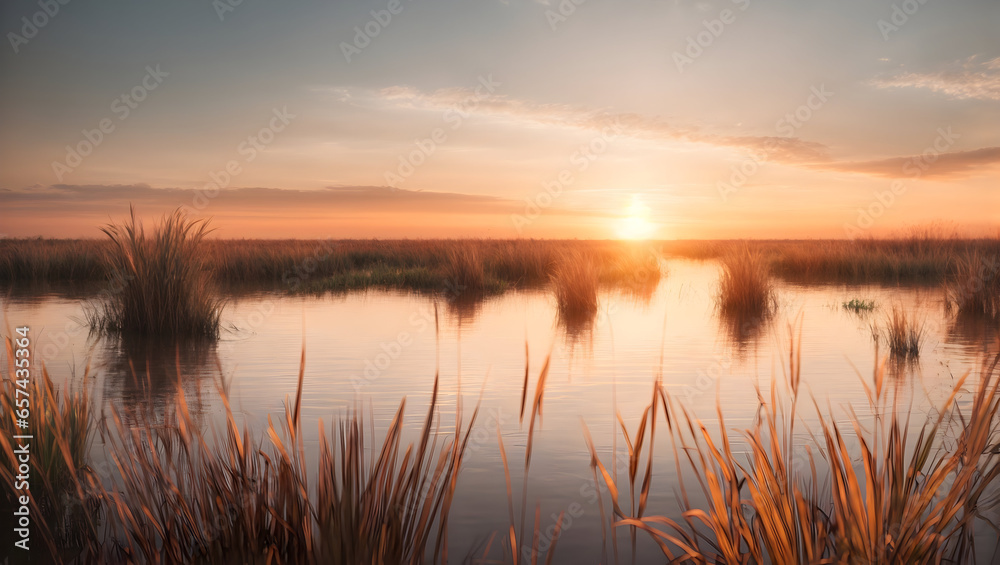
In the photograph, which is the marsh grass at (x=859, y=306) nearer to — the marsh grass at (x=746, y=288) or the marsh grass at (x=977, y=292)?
the marsh grass at (x=977, y=292)

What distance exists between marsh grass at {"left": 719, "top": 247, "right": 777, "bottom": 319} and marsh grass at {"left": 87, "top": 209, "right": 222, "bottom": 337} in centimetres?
708

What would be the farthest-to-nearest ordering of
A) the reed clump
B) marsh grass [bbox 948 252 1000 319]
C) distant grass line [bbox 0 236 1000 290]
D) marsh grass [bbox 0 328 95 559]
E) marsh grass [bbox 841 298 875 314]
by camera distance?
1. distant grass line [bbox 0 236 1000 290]
2. marsh grass [bbox 841 298 875 314]
3. the reed clump
4. marsh grass [bbox 948 252 1000 319]
5. marsh grass [bbox 0 328 95 559]

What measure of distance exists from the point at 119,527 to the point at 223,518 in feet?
3.32

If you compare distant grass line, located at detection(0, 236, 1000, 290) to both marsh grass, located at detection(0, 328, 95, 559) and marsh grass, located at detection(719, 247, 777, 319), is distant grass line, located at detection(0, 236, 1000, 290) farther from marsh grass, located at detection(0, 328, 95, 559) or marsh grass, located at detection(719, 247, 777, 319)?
marsh grass, located at detection(0, 328, 95, 559)

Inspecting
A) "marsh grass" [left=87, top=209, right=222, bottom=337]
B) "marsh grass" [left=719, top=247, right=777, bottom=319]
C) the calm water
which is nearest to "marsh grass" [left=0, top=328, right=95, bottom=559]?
the calm water

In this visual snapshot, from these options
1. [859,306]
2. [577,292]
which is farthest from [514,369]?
[859,306]

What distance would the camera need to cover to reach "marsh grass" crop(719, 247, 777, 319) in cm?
979

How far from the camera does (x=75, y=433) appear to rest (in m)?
3.14

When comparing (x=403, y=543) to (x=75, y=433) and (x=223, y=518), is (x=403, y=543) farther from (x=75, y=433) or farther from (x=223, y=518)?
(x=75, y=433)

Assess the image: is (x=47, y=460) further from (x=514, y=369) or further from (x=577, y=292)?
(x=577, y=292)

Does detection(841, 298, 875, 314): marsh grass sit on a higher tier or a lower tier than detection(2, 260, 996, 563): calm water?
higher

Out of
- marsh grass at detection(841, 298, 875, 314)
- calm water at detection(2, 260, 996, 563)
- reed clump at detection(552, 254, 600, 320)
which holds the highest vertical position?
reed clump at detection(552, 254, 600, 320)

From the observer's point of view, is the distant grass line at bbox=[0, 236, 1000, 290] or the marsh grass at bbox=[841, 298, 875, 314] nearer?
the marsh grass at bbox=[841, 298, 875, 314]

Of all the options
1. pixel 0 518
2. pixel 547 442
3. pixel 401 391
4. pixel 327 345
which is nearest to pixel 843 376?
pixel 547 442
